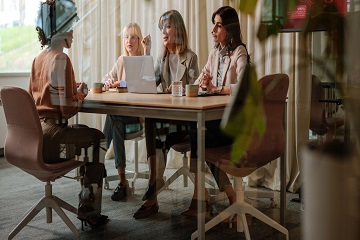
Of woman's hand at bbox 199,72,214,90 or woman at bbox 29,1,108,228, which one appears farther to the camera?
woman at bbox 29,1,108,228

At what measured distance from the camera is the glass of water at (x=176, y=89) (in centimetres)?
263

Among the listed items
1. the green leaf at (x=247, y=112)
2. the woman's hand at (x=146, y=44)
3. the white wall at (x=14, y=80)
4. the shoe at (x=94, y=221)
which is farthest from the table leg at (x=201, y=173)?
the green leaf at (x=247, y=112)

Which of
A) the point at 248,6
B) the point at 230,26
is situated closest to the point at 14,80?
the point at 230,26

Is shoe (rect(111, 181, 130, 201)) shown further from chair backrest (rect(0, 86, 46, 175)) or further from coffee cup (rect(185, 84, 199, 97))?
coffee cup (rect(185, 84, 199, 97))

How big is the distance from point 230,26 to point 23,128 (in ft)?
3.77

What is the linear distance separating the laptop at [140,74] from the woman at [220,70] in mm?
269

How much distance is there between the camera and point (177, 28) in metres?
2.64

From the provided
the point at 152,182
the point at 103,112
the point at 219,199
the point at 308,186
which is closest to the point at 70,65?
the point at 103,112

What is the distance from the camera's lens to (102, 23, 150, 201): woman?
271 cm

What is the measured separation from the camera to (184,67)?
2.64 metres

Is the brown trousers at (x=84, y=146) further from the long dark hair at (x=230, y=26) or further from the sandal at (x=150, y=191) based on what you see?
the long dark hair at (x=230, y=26)

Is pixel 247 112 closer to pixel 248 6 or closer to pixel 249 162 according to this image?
pixel 248 6

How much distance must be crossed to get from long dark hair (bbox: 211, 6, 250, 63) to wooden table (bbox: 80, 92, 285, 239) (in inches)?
9.4

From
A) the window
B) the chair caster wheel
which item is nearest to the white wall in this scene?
the window
